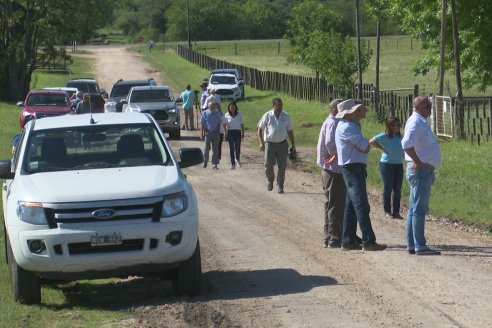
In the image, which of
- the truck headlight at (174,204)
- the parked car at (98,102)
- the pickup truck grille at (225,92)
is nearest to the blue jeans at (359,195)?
the truck headlight at (174,204)

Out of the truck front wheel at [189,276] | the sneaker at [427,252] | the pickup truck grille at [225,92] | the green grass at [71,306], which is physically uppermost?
the pickup truck grille at [225,92]

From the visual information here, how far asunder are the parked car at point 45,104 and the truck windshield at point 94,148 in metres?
23.0

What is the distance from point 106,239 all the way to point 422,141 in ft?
13.5

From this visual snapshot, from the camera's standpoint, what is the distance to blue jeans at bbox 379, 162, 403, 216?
1652 centimetres

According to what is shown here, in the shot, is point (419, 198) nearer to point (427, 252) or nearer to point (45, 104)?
point (427, 252)

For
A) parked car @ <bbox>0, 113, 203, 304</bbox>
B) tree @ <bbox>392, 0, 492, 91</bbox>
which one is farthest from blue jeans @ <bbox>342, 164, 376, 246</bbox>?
tree @ <bbox>392, 0, 492, 91</bbox>

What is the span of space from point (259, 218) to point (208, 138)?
8376mm

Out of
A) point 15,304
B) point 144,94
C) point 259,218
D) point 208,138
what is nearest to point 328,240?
point 259,218

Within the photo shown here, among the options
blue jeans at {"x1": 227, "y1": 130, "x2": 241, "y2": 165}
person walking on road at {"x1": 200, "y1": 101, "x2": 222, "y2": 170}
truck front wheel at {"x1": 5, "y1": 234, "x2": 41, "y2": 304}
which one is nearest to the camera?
truck front wheel at {"x1": 5, "y1": 234, "x2": 41, "y2": 304}

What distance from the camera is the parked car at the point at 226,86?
171ft

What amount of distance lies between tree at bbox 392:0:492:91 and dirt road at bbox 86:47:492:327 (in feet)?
84.0

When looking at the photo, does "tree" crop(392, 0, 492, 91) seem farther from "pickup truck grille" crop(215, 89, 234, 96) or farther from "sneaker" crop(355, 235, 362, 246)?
"sneaker" crop(355, 235, 362, 246)

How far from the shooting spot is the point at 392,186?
54.6 feet

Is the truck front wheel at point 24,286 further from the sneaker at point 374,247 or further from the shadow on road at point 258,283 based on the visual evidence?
the sneaker at point 374,247
